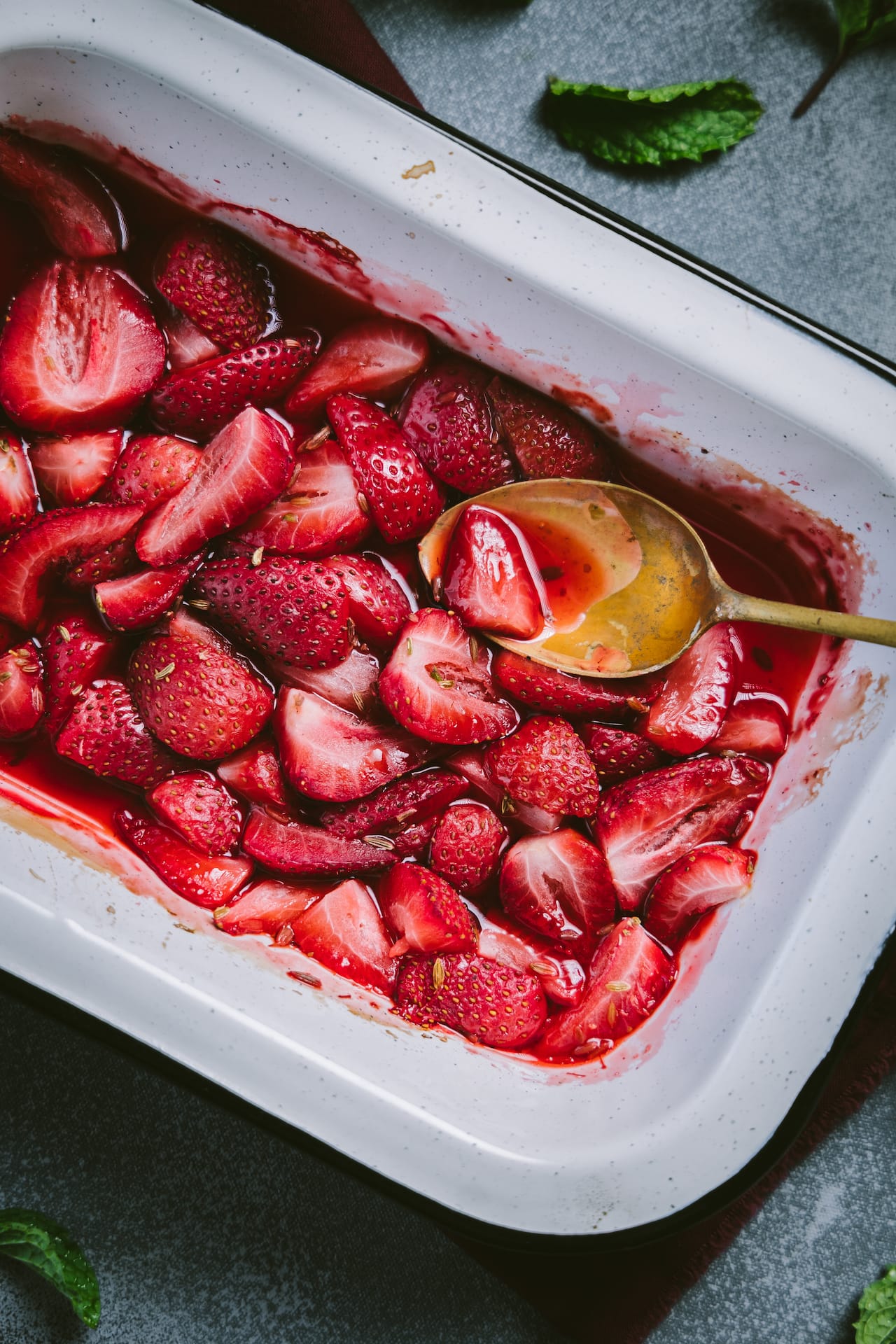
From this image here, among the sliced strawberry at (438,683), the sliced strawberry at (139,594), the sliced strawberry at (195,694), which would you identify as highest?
the sliced strawberry at (438,683)

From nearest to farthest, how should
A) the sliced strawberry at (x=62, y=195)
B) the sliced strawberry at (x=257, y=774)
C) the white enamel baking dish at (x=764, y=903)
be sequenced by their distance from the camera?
the white enamel baking dish at (x=764, y=903) < the sliced strawberry at (x=62, y=195) < the sliced strawberry at (x=257, y=774)

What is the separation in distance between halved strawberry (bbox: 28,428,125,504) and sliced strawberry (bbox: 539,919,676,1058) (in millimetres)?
772

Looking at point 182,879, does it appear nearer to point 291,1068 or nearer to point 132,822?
point 132,822

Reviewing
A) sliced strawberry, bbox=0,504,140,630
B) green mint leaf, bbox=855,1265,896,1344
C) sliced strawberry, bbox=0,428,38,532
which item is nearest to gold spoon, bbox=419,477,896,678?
sliced strawberry, bbox=0,504,140,630

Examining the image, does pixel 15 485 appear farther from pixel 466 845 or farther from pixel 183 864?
pixel 466 845

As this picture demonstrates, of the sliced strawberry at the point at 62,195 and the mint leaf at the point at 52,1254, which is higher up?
the sliced strawberry at the point at 62,195

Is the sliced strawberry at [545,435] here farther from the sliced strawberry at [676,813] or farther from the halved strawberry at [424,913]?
the halved strawberry at [424,913]

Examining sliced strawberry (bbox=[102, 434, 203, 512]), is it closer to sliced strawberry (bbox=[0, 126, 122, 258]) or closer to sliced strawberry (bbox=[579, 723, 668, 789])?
sliced strawberry (bbox=[0, 126, 122, 258])

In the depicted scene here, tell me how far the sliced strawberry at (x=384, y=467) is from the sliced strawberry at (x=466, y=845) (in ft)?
1.08

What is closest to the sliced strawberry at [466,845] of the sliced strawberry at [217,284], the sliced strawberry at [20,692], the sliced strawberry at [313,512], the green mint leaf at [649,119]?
the sliced strawberry at [313,512]

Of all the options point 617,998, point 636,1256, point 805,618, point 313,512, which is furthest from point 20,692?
point 636,1256

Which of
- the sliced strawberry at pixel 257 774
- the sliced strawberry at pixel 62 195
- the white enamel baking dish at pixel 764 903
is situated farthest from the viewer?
the sliced strawberry at pixel 257 774

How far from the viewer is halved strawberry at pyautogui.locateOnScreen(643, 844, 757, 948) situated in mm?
1009

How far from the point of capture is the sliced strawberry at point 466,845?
1068mm
